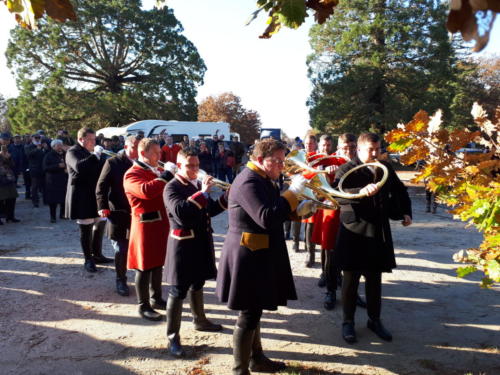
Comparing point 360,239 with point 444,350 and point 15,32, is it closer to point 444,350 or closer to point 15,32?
point 444,350

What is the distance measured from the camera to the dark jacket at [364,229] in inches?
147

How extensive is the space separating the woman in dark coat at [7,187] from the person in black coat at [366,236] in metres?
7.91

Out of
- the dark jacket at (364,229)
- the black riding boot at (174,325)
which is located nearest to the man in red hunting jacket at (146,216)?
the black riding boot at (174,325)

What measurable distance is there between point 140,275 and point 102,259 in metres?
2.24

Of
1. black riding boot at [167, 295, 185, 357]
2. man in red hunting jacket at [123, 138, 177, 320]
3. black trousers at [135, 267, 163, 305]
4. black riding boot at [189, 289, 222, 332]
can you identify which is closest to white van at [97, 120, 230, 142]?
black trousers at [135, 267, 163, 305]

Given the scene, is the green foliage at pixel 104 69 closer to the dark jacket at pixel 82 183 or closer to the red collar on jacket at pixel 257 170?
the dark jacket at pixel 82 183

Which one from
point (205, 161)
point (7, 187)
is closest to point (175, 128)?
point (205, 161)

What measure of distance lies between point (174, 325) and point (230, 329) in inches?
29.2

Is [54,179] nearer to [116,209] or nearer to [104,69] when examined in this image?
[116,209]

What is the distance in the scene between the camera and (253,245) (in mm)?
2877

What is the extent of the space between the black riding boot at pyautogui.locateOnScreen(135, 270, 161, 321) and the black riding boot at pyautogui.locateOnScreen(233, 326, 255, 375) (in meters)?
1.44

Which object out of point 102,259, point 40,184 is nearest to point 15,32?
point 40,184

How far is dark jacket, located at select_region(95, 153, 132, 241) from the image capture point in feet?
15.6

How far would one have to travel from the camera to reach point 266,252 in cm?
296
